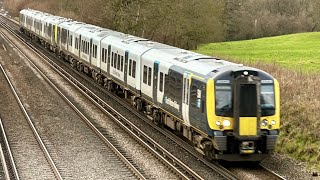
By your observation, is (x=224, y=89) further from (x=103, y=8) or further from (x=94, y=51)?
(x=103, y=8)

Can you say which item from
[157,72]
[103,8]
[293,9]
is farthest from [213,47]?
[157,72]

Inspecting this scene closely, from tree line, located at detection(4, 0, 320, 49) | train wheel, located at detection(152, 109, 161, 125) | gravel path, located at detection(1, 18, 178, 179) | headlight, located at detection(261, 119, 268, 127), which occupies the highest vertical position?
→ tree line, located at detection(4, 0, 320, 49)

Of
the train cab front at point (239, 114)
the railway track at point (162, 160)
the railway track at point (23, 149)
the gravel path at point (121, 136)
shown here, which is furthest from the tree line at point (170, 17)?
the train cab front at point (239, 114)

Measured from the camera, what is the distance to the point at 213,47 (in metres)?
57.8

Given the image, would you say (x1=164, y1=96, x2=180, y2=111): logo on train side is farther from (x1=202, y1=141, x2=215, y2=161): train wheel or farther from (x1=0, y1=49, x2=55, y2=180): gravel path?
(x1=0, y1=49, x2=55, y2=180): gravel path

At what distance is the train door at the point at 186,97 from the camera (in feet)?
52.6

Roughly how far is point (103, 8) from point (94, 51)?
55.0 feet

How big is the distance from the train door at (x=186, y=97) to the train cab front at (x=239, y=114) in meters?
1.78

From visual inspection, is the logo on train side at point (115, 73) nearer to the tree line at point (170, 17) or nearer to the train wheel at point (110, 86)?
the train wheel at point (110, 86)

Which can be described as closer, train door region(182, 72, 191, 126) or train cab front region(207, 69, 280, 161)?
train cab front region(207, 69, 280, 161)

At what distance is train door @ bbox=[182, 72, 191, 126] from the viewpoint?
52.6 ft

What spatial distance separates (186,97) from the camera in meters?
16.2

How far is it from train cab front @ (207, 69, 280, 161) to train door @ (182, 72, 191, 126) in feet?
5.83

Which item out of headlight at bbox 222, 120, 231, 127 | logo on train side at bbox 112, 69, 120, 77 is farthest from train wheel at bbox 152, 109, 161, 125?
headlight at bbox 222, 120, 231, 127
